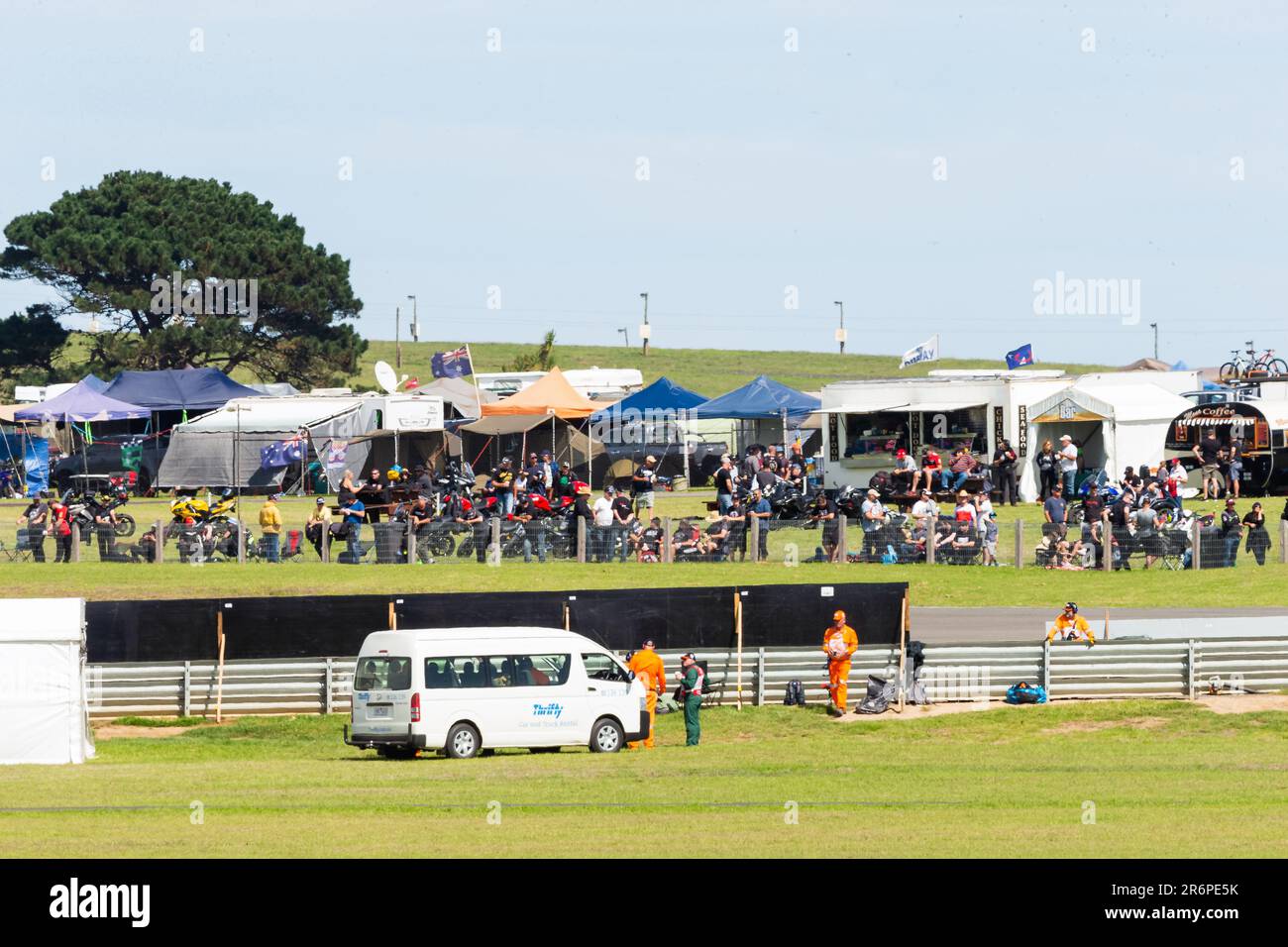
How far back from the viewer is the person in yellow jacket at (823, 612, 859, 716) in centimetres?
2477

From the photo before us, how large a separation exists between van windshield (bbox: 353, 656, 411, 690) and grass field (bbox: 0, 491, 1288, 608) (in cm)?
1004

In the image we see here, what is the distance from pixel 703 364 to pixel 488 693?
132 meters

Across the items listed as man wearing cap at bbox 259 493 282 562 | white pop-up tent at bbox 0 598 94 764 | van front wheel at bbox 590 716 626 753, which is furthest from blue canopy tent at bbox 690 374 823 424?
white pop-up tent at bbox 0 598 94 764

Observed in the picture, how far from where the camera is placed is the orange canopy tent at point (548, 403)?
5350 centimetres

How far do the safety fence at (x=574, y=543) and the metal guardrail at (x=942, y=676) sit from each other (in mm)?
8342

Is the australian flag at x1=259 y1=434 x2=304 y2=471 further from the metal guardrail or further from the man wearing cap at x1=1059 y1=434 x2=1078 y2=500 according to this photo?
the metal guardrail

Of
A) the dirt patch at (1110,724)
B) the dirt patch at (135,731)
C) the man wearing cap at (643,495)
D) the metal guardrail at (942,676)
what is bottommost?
the dirt patch at (135,731)

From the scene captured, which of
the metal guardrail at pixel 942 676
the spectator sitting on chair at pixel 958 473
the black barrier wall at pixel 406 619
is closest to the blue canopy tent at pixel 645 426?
the spectator sitting on chair at pixel 958 473

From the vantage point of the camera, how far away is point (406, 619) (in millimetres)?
25672

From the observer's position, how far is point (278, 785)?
58.6 feet

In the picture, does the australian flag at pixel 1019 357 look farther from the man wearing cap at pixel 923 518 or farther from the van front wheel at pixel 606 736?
the van front wheel at pixel 606 736

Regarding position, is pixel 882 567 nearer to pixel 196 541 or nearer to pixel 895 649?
pixel 895 649

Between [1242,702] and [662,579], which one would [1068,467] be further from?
[1242,702]
